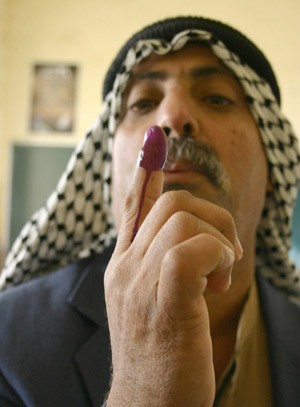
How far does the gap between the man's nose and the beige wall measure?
6.79ft

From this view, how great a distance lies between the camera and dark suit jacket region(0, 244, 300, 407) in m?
0.73

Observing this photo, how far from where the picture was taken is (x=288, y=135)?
1.03m

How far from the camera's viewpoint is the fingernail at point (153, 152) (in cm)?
52

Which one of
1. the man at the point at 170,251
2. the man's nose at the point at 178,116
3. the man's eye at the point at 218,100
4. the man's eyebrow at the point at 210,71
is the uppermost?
the man's eyebrow at the point at 210,71

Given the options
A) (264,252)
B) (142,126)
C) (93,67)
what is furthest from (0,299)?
(93,67)

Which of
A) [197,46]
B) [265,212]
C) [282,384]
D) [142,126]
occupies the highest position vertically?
[197,46]

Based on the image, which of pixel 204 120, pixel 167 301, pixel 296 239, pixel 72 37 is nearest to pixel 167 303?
pixel 167 301

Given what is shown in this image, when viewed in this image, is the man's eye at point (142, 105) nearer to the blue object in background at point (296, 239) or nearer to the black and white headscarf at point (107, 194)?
the black and white headscarf at point (107, 194)

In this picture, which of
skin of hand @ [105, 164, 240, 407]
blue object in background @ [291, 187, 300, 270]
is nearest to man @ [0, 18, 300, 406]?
skin of hand @ [105, 164, 240, 407]

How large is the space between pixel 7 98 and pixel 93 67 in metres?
0.67

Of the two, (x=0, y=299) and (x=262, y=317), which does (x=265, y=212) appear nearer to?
(x=262, y=317)

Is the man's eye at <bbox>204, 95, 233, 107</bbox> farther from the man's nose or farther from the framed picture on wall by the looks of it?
the framed picture on wall

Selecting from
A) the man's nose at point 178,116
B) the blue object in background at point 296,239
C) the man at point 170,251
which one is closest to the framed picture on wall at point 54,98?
the blue object in background at point 296,239

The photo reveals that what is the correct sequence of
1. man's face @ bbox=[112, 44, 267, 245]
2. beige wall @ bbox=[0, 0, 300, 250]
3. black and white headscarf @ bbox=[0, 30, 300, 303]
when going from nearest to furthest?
man's face @ bbox=[112, 44, 267, 245]
black and white headscarf @ bbox=[0, 30, 300, 303]
beige wall @ bbox=[0, 0, 300, 250]
